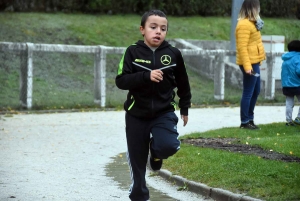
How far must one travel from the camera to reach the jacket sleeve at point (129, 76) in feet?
22.8

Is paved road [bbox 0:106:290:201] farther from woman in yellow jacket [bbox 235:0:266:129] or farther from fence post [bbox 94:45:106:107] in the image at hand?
woman in yellow jacket [bbox 235:0:266:129]

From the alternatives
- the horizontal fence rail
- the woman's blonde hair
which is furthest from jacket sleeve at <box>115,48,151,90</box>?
the horizontal fence rail

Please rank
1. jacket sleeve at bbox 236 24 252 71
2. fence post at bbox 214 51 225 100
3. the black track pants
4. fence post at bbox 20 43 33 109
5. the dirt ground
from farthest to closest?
fence post at bbox 214 51 225 100
fence post at bbox 20 43 33 109
jacket sleeve at bbox 236 24 252 71
the dirt ground
the black track pants

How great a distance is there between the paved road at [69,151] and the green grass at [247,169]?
0.37 meters

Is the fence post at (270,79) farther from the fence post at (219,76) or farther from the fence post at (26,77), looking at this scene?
the fence post at (26,77)

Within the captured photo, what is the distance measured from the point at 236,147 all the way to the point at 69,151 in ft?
8.14

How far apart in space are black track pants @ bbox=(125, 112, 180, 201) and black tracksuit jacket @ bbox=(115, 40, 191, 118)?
77mm

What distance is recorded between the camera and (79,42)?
86.5 ft

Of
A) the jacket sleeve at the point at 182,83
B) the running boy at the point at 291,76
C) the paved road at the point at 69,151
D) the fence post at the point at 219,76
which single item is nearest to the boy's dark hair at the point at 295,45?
the running boy at the point at 291,76

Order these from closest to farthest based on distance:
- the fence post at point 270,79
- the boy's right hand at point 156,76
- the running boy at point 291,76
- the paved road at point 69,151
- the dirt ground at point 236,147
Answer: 1. the boy's right hand at point 156,76
2. the paved road at point 69,151
3. the dirt ground at point 236,147
4. the running boy at point 291,76
5. the fence post at point 270,79

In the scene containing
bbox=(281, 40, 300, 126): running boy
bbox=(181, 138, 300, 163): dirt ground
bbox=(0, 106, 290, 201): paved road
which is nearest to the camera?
bbox=(0, 106, 290, 201): paved road

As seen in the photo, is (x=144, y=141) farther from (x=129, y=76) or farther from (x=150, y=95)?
(x=129, y=76)

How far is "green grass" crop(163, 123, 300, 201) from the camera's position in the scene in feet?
26.5

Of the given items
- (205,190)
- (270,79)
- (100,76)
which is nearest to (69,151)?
(205,190)
